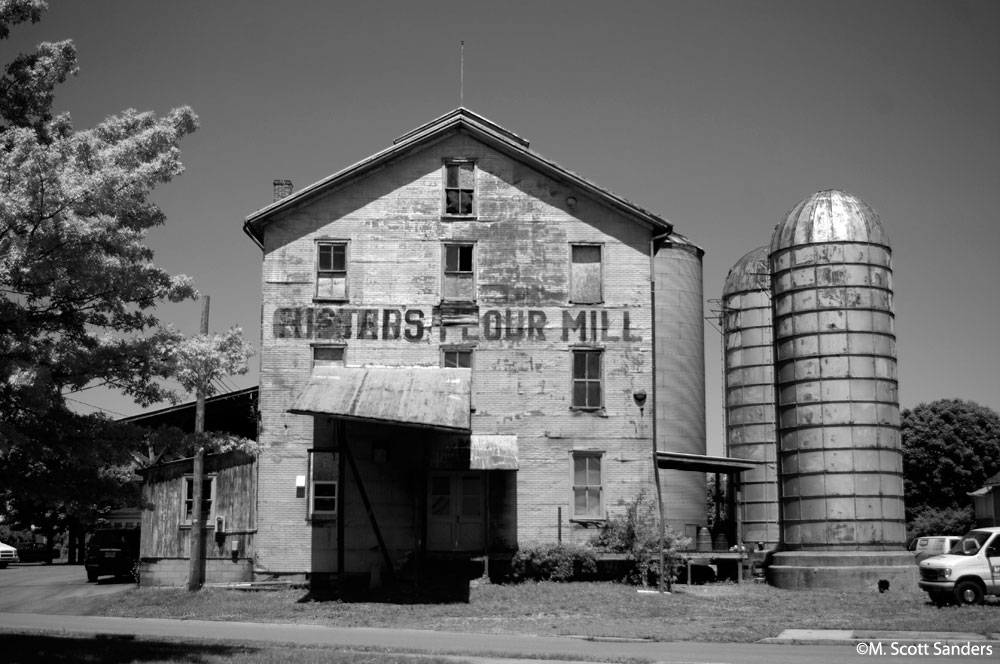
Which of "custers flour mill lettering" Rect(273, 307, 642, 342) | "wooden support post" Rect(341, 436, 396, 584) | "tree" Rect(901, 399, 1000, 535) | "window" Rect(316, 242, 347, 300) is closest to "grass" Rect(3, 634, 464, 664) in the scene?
"wooden support post" Rect(341, 436, 396, 584)

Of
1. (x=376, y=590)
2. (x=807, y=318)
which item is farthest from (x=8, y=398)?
(x=807, y=318)

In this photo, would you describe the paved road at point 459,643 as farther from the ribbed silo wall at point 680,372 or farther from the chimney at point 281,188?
the ribbed silo wall at point 680,372

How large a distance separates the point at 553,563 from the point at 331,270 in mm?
10570

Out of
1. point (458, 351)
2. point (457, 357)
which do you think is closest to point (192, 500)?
point (457, 357)

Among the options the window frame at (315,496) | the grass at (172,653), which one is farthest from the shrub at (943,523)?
the grass at (172,653)

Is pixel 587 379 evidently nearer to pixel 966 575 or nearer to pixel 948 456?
pixel 966 575

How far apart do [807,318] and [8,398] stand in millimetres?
24816

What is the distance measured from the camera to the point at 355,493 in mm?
30547

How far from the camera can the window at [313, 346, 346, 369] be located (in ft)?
103

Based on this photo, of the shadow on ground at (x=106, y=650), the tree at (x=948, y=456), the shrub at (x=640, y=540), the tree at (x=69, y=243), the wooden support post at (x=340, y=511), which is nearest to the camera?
the tree at (x=69, y=243)

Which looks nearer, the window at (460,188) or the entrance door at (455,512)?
the entrance door at (455,512)

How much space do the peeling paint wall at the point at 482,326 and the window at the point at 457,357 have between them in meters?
0.18

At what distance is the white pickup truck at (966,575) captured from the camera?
84.2 ft

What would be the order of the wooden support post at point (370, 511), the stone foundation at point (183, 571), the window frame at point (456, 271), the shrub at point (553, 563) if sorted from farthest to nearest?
the window frame at point (456, 271) → the stone foundation at point (183, 571) → the shrub at point (553, 563) → the wooden support post at point (370, 511)
